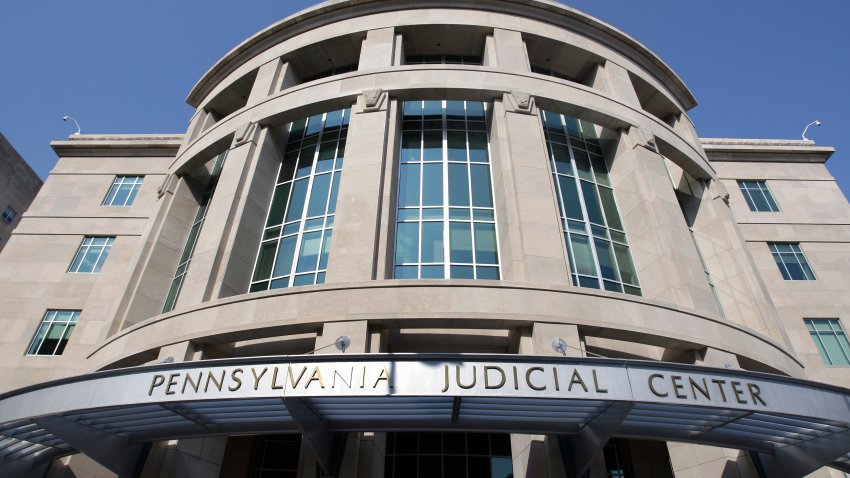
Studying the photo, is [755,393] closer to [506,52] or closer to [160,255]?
[506,52]

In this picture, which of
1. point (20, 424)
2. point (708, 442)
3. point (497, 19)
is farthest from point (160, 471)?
point (497, 19)

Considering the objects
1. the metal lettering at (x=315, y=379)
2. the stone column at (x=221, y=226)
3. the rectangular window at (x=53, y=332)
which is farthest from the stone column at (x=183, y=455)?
the rectangular window at (x=53, y=332)

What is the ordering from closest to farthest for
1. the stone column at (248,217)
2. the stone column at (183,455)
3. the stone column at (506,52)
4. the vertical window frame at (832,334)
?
the stone column at (183,455), the stone column at (248,217), the stone column at (506,52), the vertical window frame at (832,334)

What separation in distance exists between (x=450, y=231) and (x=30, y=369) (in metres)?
19.2

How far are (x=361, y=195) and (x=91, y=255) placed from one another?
1786 cm

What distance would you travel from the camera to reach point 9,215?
39.6 metres

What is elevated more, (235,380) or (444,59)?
(444,59)

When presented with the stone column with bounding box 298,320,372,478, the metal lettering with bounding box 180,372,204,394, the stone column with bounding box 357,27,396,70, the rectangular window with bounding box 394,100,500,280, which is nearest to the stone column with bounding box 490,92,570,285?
the rectangular window with bounding box 394,100,500,280

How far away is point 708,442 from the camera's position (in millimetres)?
10992

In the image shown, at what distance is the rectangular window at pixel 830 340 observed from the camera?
900 inches

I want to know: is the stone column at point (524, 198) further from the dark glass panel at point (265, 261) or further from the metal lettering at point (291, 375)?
the dark glass panel at point (265, 261)

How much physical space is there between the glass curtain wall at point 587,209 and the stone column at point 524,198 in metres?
1.62

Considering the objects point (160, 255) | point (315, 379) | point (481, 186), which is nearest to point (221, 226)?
point (160, 255)

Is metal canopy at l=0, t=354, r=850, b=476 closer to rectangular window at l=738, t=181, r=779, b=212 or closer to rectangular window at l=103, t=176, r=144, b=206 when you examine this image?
rectangular window at l=103, t=176, r=144, b=206
